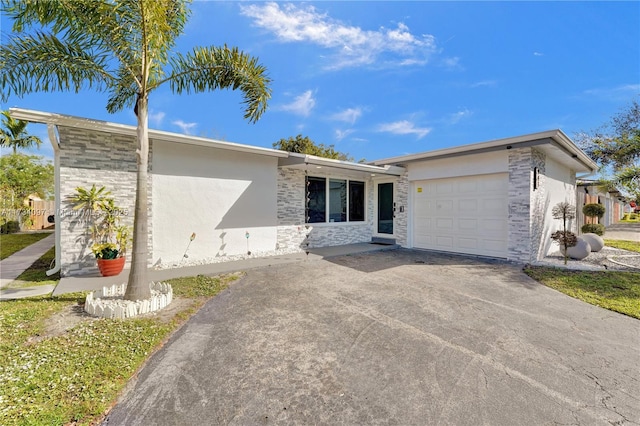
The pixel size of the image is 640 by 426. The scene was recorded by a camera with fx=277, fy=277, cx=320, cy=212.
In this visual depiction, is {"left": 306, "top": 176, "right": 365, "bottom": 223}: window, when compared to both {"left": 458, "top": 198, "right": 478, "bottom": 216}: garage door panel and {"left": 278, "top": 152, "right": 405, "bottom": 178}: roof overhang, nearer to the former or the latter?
{"left": 278, "top": 152, "right": 405, "bottom": 178}: roof overhang

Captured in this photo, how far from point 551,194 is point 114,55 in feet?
40.9

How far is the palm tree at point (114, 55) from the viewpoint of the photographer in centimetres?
442

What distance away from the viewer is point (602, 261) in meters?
8.20

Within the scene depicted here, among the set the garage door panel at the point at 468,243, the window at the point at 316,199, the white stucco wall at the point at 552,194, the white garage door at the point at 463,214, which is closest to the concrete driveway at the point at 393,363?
the white garage door at the point at 463,214

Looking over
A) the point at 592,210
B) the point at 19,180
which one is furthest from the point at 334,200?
the point at 19,180

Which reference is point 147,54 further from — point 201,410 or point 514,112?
point 514,112

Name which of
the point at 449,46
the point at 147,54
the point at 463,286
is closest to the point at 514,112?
the point at 449,46

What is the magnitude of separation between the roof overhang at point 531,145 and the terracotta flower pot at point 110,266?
872 centimetres

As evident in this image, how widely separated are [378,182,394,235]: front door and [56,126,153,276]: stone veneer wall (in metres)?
8.84

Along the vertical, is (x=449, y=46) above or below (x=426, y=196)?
above

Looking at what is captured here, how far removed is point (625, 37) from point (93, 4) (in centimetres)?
1359

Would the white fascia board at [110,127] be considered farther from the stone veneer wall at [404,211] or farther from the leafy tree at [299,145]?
the leafy tree at [299,145]

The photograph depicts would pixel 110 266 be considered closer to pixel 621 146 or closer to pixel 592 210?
pixel 621 146

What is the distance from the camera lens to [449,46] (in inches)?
387
